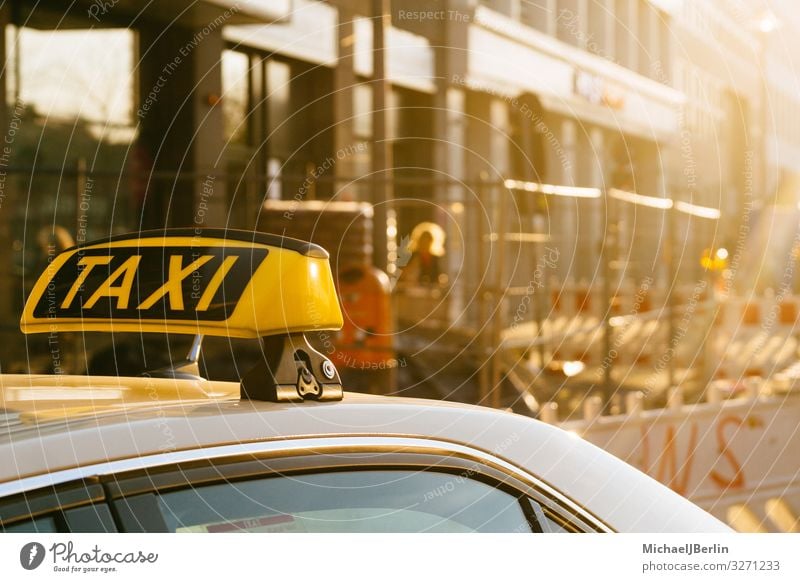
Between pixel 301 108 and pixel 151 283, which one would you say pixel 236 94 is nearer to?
pixel 301 108

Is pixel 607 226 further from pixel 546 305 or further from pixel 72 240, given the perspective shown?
pixel 72 240

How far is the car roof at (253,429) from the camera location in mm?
1385

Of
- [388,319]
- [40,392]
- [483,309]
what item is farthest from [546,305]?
[40,392]

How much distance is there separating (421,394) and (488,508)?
5.28 metres

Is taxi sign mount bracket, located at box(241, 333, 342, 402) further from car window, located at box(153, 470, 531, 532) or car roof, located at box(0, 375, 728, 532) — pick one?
car window, located at box(153, 470, 531, 532)

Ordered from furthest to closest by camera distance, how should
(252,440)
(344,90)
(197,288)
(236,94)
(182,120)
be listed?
(182,120) < (236,94) < (344,90) < (197,288) < (252,440)

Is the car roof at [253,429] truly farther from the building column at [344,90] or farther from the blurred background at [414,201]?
the building column at [344,90]

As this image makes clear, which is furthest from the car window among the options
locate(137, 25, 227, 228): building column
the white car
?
locate(137, 25, 227, 228): building column

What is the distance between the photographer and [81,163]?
6578mm

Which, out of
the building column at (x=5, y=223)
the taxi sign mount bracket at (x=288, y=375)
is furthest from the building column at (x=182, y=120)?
the taxi sign mount bracket at (x=288, y=375)

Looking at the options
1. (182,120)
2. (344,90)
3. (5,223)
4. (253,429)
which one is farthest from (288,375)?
(182,120)

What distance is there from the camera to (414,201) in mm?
7523

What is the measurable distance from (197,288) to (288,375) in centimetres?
18
